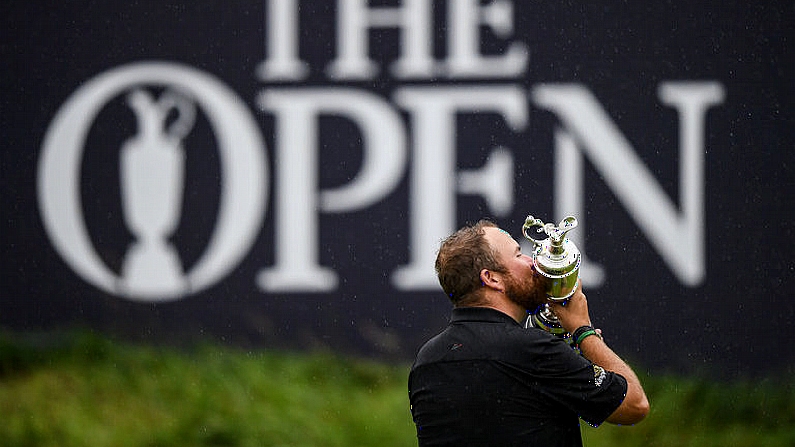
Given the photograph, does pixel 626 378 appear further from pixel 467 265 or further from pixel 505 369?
pixel 467 265

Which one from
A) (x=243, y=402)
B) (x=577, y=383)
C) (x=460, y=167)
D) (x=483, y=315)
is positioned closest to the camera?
(x=577, y=383)

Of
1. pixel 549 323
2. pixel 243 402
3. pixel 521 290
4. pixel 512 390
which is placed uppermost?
pixel 521 290

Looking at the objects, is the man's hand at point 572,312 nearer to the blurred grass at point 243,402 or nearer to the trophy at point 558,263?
the trophy at point 558,263

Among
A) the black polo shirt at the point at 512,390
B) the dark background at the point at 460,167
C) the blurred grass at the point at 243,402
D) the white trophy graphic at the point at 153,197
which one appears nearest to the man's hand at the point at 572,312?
the black polo shirt at the point at 512,390

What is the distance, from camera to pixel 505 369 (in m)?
3.41

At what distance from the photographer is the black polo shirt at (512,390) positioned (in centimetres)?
337

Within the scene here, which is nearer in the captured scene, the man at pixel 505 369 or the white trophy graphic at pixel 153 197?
the man at pixel 505 369

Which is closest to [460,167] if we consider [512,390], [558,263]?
[558,263]

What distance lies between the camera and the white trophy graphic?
303 inches

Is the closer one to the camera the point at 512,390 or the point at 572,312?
the point at 512,390

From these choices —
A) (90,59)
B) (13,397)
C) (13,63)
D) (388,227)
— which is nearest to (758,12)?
(388,227)

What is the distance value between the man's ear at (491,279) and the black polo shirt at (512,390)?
0.32 ft

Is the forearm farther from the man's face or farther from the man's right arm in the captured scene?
the man's face

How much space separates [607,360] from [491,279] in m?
0.42
